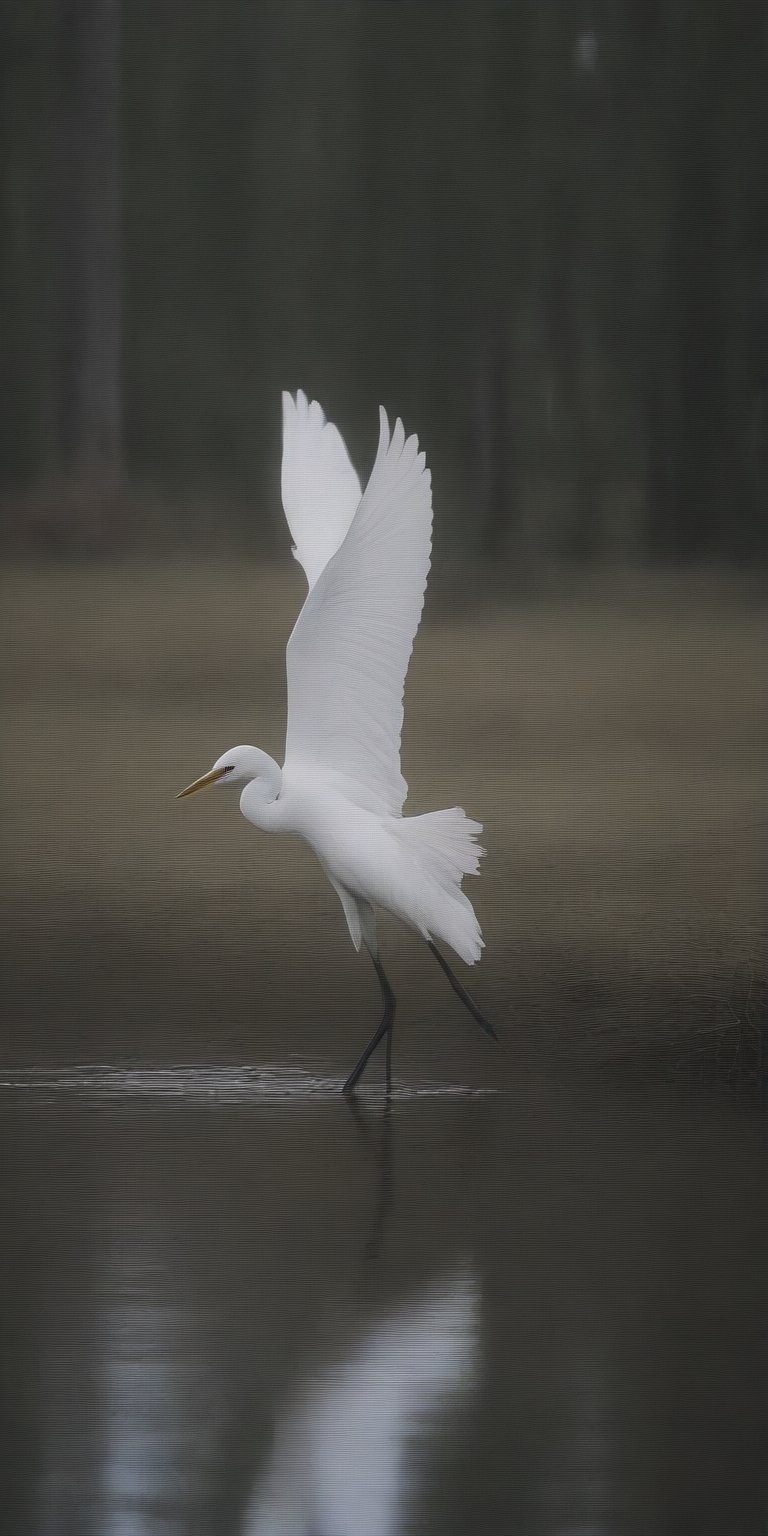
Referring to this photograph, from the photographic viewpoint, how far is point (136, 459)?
5344 millimetres

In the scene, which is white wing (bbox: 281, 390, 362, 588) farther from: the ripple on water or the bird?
the ripple on water

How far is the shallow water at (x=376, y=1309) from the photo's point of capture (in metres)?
2.01

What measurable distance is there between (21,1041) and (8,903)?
0.83m

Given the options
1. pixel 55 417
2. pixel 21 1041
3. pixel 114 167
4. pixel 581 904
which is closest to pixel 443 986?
pixel 581 904

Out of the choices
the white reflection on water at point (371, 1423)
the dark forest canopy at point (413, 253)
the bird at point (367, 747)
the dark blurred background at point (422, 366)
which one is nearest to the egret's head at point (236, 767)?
the bird at point (367, 747)

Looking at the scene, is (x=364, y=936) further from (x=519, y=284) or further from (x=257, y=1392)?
(x=519, y=284)

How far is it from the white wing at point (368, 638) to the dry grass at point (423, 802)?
60cm

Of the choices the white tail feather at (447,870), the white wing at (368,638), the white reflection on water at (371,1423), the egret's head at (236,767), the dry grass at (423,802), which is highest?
the white wing at (368,638)

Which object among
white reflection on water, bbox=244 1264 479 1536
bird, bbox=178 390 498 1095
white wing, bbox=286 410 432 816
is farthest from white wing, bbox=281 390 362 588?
white reflection on water, bbox=244 1264 479 1536

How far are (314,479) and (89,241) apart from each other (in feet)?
5.95

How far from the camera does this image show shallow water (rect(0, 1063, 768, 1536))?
201 centimetres

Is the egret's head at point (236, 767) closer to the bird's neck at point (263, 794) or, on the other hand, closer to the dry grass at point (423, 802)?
the bird's neck at point (263, 794)

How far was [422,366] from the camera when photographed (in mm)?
→ 5348

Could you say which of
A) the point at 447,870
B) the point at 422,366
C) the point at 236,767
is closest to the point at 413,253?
the point at 422,366
